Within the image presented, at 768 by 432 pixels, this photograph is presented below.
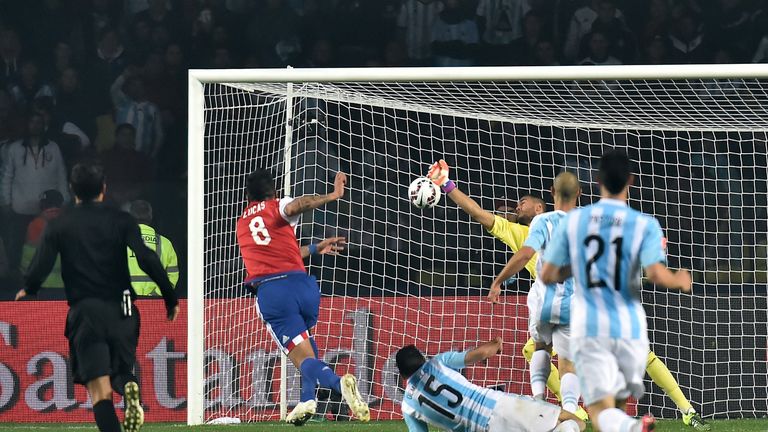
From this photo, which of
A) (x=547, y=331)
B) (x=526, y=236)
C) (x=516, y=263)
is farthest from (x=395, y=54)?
(x=516, y=263)

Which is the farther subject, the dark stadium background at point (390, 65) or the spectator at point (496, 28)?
the spectator at point (496, 28)

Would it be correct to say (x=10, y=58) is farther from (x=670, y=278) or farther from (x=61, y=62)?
(x=670, y=278)

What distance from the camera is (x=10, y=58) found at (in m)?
12.5

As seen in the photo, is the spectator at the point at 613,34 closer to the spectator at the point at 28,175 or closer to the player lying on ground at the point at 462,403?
the spectator at the point at 28,175

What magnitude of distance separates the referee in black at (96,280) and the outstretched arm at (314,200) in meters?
1.79

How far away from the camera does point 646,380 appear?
36.5 ft

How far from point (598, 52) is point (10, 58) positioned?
5.37 m

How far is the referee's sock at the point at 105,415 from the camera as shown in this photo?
281 inches

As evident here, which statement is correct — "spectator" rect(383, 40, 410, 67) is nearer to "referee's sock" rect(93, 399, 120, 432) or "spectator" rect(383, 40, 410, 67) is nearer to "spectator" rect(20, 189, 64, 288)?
"spectator" rect(20, 189, 64, 288)

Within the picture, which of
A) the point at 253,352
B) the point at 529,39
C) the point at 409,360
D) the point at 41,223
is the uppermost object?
the point at 529,39

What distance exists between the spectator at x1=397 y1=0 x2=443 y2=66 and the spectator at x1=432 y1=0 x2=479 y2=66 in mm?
84

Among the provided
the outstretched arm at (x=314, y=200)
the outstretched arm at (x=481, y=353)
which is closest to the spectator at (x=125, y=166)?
the outstretched arm at (x=314, y=200)

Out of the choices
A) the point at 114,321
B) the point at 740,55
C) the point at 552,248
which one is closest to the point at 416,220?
the point at 740,55

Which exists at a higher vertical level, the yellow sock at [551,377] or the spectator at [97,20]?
the spectator at [97,20]
